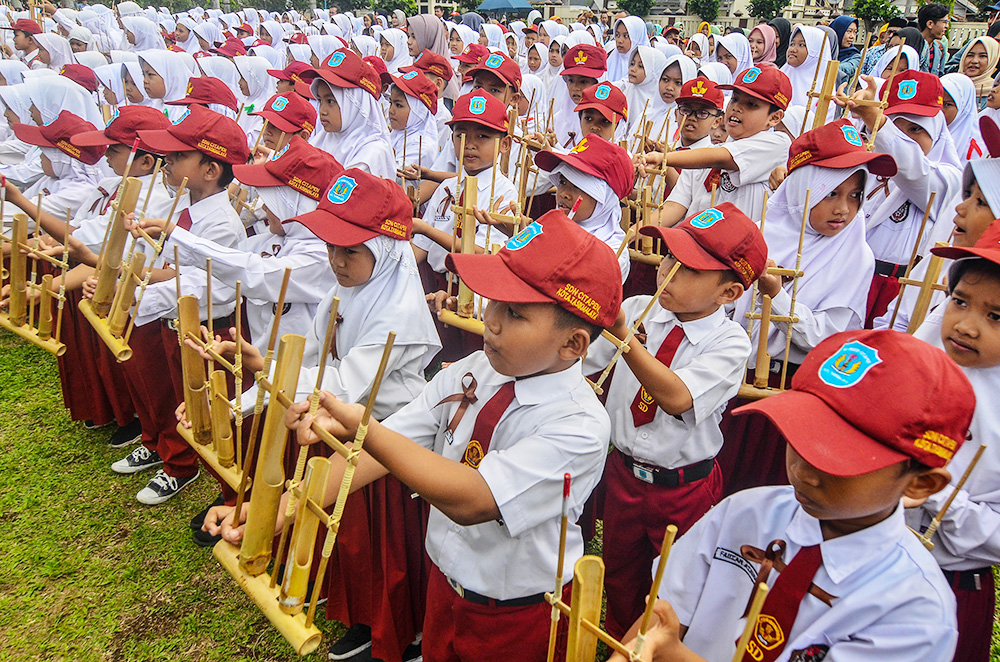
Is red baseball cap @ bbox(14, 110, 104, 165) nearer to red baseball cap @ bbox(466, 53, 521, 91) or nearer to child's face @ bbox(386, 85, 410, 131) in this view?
child's face @ bbox(386, 85, 410, 131)

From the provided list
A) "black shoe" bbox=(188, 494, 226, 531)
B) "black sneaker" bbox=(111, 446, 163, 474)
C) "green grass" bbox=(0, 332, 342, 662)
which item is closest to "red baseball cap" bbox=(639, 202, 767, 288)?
"green grass" bbox=(0, 332, 342, 662)

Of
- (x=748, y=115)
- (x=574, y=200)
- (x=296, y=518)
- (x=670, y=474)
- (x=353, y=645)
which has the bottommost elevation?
(x=353, y=645)

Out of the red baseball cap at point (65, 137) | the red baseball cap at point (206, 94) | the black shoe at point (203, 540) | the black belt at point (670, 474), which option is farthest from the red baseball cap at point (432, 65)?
the black belt at point (670, 474)

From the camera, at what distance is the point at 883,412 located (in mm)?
1218

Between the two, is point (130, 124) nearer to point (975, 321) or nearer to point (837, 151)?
point (837, 151)

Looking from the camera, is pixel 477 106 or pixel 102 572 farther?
pixel 477 106

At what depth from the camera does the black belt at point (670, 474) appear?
7.74 ft

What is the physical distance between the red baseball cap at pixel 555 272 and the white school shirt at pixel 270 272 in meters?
1.62

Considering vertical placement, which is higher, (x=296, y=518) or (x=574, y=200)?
(x=574, y=200)

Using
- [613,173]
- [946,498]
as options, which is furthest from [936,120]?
[946,498]

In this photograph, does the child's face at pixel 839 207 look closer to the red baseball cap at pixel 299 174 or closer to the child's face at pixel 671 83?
the red baseball cap at pixel 299 174

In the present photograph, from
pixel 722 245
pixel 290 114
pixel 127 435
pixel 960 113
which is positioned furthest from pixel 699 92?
pixel 127 435

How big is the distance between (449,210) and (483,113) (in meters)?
0.70

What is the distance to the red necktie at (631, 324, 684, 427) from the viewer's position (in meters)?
2.30
